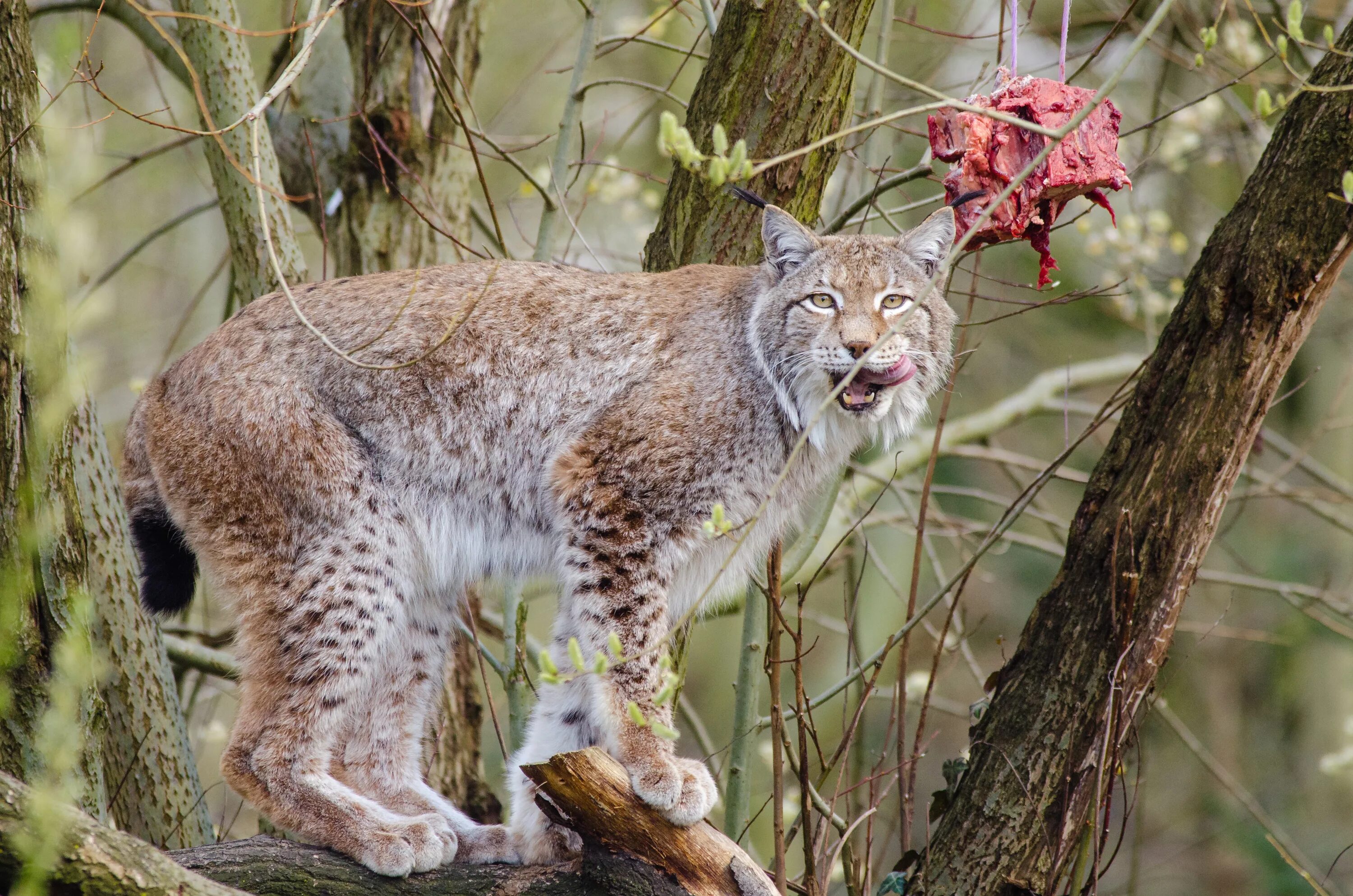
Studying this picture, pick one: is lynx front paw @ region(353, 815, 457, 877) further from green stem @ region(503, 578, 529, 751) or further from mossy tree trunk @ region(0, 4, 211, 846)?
green stem @ region(503, 578, 529, 751)

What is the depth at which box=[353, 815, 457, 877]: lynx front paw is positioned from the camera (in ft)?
12.6

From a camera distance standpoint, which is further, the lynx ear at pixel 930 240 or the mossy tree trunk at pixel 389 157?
the mossy tree trunk at pixel 389 157

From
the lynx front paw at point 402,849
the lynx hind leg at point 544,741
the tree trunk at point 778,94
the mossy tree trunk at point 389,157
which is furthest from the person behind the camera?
the mossy tree trunk at point 389,157

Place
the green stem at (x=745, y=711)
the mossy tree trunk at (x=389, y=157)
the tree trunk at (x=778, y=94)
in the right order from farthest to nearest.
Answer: the mossy tree trunk at (x=389, y=157) < the green stem at (x=745, y=711) < the tree trunk at (x=778, y=94)

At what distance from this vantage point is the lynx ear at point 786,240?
432cm

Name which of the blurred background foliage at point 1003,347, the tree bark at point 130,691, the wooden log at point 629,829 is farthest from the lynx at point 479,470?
the blurred background foliage at point 1003,347

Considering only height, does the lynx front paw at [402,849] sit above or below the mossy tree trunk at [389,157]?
below

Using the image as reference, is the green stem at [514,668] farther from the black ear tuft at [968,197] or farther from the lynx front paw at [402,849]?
the black ear tuft at [968,197]

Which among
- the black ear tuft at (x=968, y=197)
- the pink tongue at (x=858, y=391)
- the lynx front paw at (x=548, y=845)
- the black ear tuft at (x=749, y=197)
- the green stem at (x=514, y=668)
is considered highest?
the black ear tuft at (x=749, y=197)

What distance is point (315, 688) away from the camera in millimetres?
4156

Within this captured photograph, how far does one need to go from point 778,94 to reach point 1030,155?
1.36 metres

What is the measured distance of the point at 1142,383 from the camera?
389 cm

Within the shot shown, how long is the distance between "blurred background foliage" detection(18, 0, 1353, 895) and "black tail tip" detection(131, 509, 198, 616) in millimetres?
1082

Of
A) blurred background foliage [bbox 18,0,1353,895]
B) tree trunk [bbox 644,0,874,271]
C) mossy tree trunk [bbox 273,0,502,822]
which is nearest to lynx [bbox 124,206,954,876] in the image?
tree trunk [bbox 644,0,874,271]
